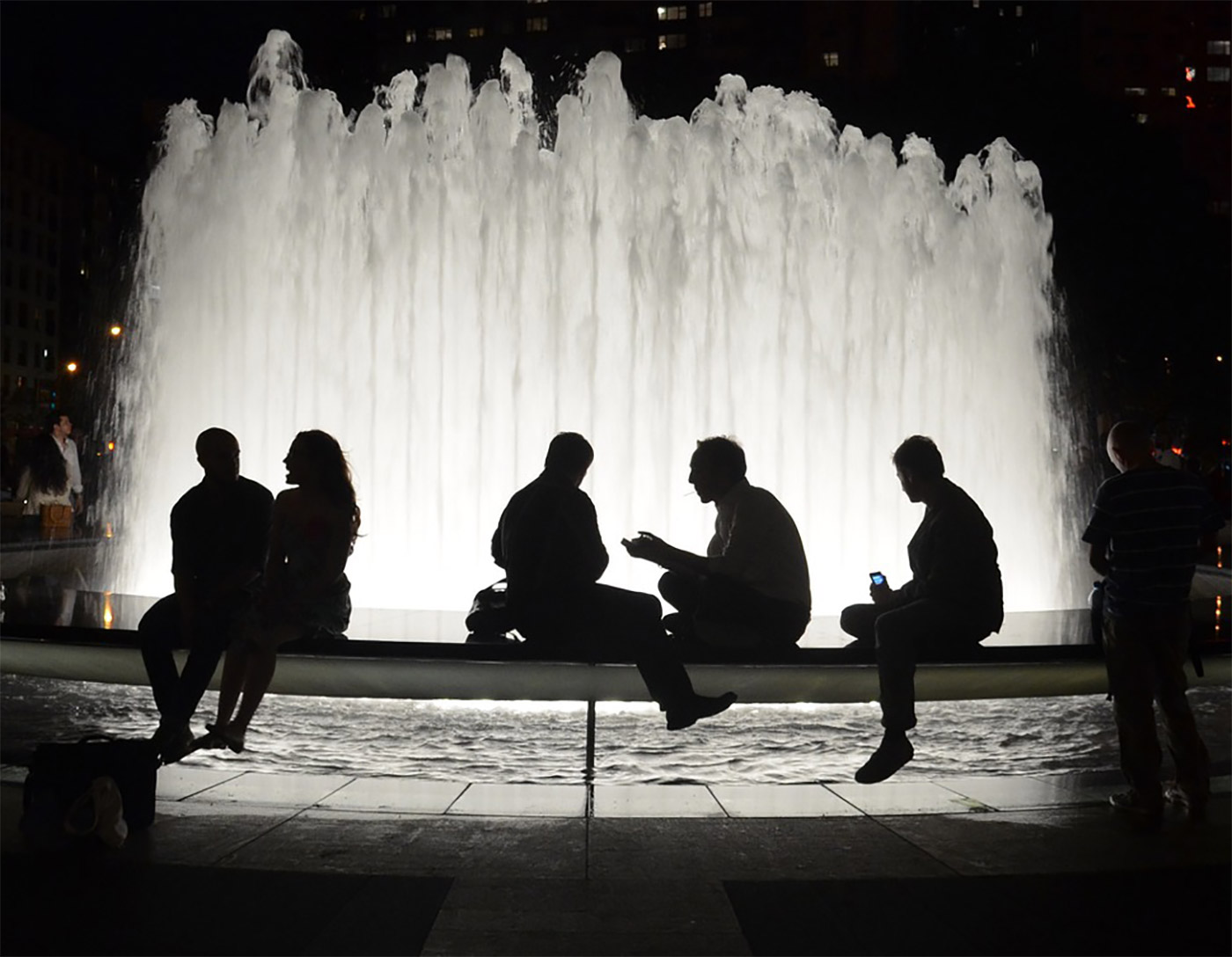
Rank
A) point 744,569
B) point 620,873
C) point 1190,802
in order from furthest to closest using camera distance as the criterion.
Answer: point 744,569 < point 1190,802 < point 620,873

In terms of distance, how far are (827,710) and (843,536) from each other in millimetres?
3705

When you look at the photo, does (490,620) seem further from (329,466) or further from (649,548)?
(329,466)

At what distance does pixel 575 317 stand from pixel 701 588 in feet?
23.2

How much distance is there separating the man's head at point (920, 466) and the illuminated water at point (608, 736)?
1.62 metres

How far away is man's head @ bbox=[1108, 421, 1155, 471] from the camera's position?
5.68 metres

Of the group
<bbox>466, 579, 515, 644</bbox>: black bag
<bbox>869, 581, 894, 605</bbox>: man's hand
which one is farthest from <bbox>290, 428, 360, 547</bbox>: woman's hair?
<bbox>869, 581, 894, 605</bbox>: man's hand

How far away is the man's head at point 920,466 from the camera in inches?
229

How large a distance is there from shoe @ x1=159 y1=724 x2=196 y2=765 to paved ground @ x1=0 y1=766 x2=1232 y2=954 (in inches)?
8.7

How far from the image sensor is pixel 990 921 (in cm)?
427

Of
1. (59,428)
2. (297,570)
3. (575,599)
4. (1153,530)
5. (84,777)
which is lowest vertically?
(84,777)

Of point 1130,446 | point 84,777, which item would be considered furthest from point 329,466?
point 1130,446

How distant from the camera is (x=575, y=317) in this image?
1268 centimetres

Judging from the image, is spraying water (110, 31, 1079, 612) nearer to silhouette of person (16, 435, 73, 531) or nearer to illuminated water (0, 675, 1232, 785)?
illuminated water (0, 675, 1232, 785)

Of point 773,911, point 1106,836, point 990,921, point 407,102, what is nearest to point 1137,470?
point 1106,836
